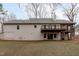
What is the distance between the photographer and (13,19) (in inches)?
178

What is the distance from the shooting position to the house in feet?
14.6

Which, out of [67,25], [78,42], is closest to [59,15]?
[67,25]

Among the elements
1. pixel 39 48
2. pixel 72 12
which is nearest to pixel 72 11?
pixel 72 12

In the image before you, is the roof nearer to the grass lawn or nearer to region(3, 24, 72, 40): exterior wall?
region(3, 24, 72, 40): exterior wall

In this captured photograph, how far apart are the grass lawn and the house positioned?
0.36 feet

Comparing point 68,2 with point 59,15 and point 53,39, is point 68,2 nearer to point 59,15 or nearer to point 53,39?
point 59,15

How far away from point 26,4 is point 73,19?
100 cm

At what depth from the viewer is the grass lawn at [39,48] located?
4.43m

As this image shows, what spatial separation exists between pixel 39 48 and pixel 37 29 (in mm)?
388

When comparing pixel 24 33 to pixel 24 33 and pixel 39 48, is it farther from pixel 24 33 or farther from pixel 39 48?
pixel 39 48

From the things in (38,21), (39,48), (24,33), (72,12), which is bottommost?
(39,48)

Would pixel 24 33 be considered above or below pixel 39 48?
above

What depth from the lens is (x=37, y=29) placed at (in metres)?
4.52

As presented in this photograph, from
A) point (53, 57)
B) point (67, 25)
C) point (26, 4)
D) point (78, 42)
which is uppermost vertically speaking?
point (26, 4)
